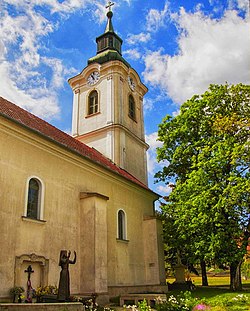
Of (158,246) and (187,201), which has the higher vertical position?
(187,201)

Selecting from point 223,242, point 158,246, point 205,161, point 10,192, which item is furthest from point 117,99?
point 10,192

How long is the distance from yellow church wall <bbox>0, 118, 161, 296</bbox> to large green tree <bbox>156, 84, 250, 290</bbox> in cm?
383

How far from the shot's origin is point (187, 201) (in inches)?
824

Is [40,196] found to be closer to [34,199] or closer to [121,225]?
[34,199]

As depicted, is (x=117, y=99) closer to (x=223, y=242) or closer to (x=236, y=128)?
(x=236, y=128)

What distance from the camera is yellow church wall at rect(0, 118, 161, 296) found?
1327 centimetres

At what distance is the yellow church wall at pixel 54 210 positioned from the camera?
523 inches

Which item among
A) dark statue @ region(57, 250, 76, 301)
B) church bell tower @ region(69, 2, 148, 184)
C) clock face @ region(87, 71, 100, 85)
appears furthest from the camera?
clock face @ region(87, 71, 100, 85)

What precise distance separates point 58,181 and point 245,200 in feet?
34.7

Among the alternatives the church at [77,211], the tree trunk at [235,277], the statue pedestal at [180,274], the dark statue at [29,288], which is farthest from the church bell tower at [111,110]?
the dark statue at [29,288]

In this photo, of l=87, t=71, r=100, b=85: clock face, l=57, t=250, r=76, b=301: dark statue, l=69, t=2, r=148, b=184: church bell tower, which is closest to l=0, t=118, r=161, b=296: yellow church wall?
l=57, t=250, r=76, b=301: dark statue

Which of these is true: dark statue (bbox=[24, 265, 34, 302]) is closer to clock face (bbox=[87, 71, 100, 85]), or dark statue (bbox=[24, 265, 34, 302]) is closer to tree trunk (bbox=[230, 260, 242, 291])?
tree trunk (bbox=[230, 260, 242, 291])

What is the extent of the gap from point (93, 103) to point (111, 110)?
2781mm

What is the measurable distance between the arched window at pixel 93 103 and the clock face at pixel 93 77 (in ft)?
3.29
